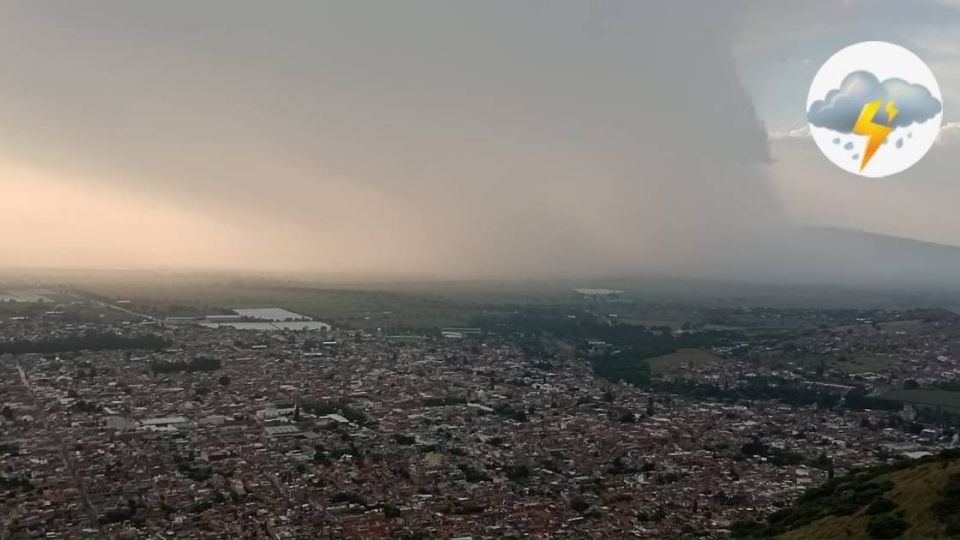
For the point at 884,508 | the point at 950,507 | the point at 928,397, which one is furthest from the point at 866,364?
the point at 950,507

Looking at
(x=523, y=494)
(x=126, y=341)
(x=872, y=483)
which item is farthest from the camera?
(x=126, y=341)

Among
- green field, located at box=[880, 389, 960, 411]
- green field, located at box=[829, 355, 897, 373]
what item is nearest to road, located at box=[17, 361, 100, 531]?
green field, located at box=[880, 389, 960, 411]

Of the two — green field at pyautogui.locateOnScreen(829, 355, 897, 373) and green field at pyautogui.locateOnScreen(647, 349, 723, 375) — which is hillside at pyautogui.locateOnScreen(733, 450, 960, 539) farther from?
green field at pyautogui.locateOnScreen(829, 355, 897, 373)

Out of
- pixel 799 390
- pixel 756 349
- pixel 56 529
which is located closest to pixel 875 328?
pixel 756 349

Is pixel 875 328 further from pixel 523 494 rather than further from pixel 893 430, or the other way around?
pixel 523 494

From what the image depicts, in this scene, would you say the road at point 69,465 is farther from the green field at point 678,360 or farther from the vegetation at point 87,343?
the green field at point 678,360
